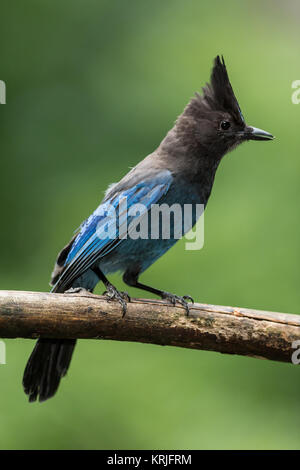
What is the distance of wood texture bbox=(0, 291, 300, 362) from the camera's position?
3529 mm

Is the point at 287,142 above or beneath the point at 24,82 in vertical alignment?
beneath

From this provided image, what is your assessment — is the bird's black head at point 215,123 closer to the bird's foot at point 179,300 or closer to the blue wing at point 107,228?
the blue wing at point 107,228

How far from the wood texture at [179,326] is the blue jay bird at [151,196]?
0.21 m

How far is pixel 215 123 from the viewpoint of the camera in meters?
4.38

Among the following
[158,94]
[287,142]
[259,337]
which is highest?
[158,94]

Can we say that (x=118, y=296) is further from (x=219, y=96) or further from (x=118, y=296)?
(x=219, y=96)

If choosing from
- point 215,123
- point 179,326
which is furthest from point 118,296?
point 215,123

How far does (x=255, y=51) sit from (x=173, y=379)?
315 centimetres

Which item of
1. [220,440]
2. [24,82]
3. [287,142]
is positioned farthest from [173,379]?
[24,82]

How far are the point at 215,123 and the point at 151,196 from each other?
0.67 metres

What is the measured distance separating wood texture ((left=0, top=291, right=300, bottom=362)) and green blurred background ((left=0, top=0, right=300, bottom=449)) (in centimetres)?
129

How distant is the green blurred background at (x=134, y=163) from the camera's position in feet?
16.0

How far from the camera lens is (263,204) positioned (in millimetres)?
5547

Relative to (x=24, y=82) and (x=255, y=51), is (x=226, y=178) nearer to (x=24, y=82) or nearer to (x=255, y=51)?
(x=255, y=51)
